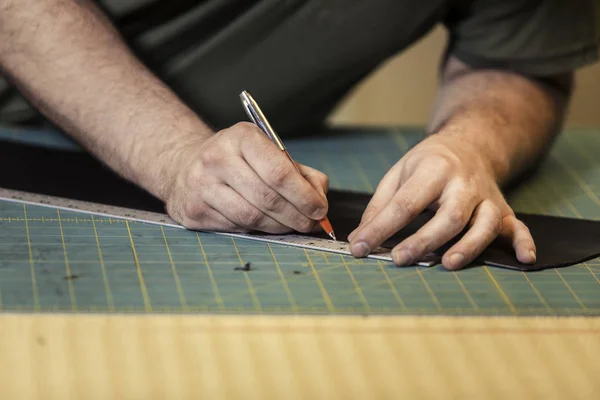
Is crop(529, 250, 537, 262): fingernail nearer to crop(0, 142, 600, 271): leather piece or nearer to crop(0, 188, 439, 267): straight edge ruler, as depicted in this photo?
crop(0, 142, 600, 271): leather piece

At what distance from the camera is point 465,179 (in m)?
1.29

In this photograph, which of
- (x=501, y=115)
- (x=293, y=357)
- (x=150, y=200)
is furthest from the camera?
(x=501, y=115)

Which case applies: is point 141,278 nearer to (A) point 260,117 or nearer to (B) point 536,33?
(A) point 260,117

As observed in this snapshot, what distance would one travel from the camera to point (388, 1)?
166cm

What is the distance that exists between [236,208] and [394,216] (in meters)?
0.22

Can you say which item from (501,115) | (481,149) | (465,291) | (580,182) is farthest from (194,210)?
(580,182)

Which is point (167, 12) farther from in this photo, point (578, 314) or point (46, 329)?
point (578, 314)

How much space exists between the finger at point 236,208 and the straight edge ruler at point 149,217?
0.09ft

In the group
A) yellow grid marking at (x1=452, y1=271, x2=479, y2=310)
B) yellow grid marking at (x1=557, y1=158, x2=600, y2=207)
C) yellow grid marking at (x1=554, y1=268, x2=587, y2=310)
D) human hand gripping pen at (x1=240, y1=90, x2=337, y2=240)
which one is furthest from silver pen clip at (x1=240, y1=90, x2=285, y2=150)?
yellow grid marking at (x1=557, y1=158, x2=600, y2=207)

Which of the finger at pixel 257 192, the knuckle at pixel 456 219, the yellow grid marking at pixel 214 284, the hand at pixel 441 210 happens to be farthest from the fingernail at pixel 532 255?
the yellow grid marking at pixel 214 284

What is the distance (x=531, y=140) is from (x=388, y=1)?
1.26 ft

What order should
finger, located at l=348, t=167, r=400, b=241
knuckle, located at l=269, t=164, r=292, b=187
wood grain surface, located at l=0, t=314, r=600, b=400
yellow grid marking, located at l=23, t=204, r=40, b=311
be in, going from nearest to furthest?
wood grain surface, located at l=0, t=314, r=600, b=400
yellow grid marking, located at l=23, t=204, r=40, b=311
knuckle, located at l=269, t=164, r=292, b=187
finger, located at l=348, t=167, r=400, b=241

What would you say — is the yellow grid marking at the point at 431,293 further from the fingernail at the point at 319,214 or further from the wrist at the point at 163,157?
the wrist at the point at 163,157

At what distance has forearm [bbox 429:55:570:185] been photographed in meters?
1.53
